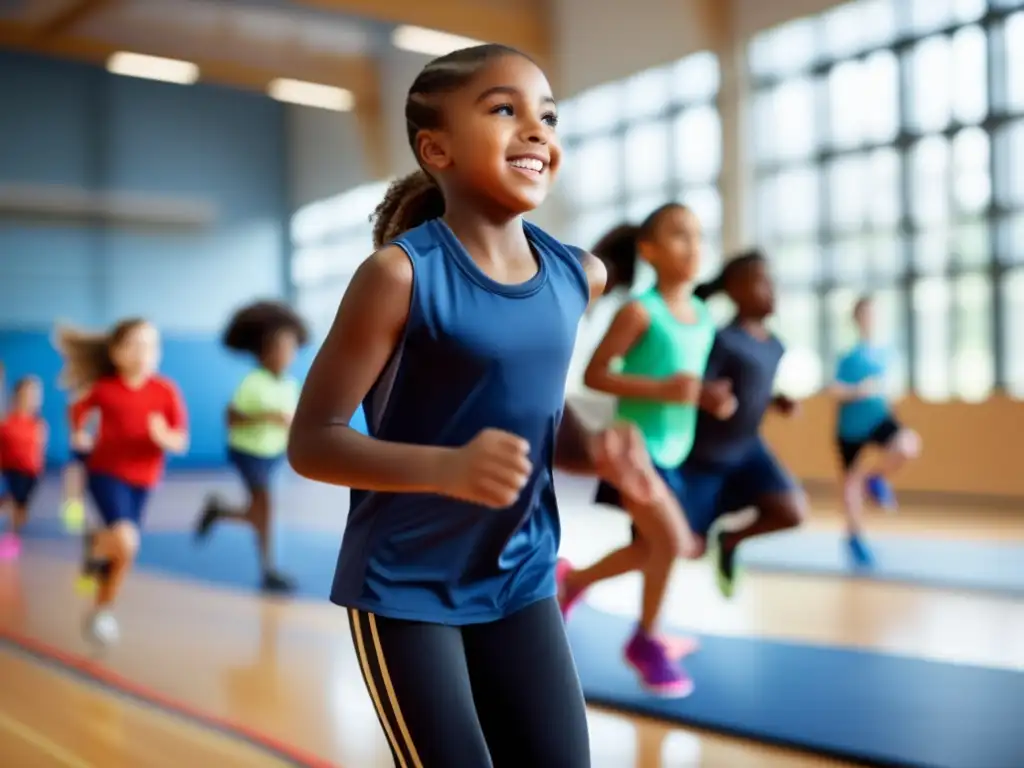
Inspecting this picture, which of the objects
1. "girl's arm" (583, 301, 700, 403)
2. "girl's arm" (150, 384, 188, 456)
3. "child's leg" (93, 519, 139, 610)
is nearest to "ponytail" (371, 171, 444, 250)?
"girl's arm" (583, 301, 700, 403)

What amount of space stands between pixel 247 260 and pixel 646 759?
1853 centimetres

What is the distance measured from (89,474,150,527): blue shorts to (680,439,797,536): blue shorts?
85.4 inches

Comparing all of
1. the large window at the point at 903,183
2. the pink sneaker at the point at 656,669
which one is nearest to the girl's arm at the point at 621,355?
the pink sneaker at the point at 656,669

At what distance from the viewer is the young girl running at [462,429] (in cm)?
155

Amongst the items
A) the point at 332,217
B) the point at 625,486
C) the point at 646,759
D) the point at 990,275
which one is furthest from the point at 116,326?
the point at 332,217

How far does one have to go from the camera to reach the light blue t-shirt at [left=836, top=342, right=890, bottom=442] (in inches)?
273

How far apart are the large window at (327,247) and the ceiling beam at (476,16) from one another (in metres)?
4.43

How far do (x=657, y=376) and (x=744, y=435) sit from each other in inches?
21.2

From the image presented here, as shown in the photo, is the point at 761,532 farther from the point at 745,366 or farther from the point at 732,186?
the point at 732,186

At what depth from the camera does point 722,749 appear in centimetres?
320

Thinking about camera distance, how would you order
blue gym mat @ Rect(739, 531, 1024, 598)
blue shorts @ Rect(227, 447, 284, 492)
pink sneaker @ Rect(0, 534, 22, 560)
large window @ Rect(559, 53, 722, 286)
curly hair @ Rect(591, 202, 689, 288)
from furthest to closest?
1. large window @ Rect(559, 53, 722, 286)
2. pink sneaker @ Rect(0, 534, 22, 560)
3. blue shorts @ Rect(227, 447, 284, 492)
4. blue gym mat @ Rect(739, 531, 1024, 598)
5. curly hair @ Rect(591, 202, 689, 288)

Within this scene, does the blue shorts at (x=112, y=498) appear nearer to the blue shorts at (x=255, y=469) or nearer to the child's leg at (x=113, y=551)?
the child's leg at (x=113, y=551)

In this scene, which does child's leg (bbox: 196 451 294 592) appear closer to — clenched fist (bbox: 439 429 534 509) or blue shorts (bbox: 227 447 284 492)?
blue shorts (bbox: 227 447 284 492)

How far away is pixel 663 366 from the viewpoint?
12.2 feet
